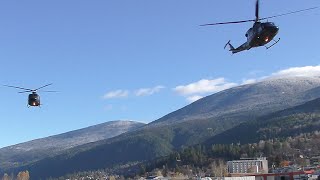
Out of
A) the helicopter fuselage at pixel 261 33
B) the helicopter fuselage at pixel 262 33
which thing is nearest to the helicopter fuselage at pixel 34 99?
the helicopter fuselage at pixel 261 33

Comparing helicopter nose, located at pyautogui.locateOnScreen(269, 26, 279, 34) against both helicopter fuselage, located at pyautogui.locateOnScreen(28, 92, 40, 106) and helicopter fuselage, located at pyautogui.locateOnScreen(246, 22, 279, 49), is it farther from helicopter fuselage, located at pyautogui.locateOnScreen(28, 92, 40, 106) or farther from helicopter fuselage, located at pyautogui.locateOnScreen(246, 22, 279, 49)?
helicopter fuselage, located at pyautogui.locateOnScreen(28, 92, 40, 106)

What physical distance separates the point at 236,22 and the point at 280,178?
105 metres

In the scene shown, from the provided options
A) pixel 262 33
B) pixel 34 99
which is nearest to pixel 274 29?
pixel 262 33

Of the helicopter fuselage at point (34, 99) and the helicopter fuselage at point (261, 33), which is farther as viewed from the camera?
the helicopter fuselage at point (34, 99)

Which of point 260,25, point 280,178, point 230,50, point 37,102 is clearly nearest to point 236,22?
point 260,25

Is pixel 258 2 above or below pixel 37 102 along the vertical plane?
above

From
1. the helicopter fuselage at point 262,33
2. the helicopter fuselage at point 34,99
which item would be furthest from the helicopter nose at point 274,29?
the helicopter fuselage at point 34,99

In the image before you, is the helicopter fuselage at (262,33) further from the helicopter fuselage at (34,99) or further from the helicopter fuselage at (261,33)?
the helicopter fuselage at (34,99)

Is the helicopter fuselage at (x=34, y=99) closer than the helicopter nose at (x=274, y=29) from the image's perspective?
No

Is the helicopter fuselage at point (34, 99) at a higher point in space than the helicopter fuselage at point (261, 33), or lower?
lower

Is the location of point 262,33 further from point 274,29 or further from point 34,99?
point 34,99

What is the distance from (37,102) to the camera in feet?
176

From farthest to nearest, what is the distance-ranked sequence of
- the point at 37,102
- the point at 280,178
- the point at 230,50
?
the point at 280,178, the point at 37,102, the point at 230,50

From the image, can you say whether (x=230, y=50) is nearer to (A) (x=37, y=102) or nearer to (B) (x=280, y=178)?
(A) (x=37, y=102)
